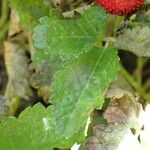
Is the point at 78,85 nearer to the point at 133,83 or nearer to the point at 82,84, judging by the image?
the point at 82,84

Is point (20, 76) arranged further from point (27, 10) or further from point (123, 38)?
point (123, 38)

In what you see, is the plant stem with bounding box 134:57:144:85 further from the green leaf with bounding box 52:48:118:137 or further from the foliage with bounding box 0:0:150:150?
the green leaf with bounding box 52:48:118:137

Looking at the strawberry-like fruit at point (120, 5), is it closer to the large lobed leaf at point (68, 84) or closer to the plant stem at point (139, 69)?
the large lobed leaf at point (68, 84)

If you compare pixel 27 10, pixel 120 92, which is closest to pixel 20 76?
pixel 27 10

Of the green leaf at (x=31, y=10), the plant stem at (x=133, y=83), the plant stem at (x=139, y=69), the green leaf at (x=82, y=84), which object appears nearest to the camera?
the green leaf at (x=82, y=84)

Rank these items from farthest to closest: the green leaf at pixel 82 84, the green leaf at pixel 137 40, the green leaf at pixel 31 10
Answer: the green leaf at pixel 31 10
the green leaf at pixel 137 40
the green leaf at pixel 82 84

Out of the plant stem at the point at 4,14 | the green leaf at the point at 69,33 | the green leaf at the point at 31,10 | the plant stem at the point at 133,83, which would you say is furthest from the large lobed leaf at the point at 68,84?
the plant stem at the point at 4,14
